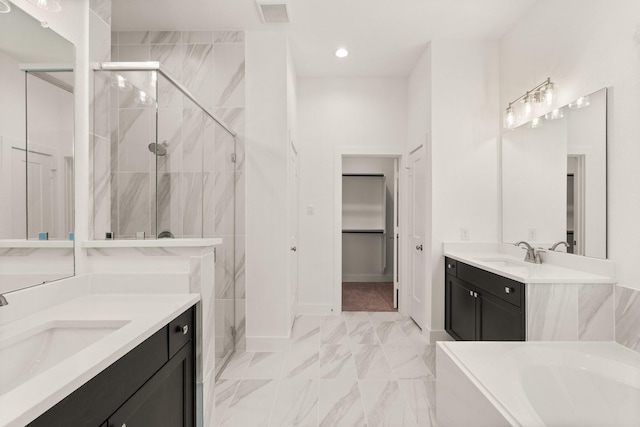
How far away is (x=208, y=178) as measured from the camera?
A: 2486mm

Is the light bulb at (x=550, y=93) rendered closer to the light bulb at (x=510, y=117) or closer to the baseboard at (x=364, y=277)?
the light bulb at (x=510, y=117)

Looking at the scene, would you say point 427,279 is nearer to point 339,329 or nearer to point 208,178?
point 339,329

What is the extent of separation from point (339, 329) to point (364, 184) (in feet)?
9.77

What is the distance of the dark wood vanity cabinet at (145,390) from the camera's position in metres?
0.81

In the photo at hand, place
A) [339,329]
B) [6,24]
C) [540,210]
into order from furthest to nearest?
[339,329], [540,210], [6,24]

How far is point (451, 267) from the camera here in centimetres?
290

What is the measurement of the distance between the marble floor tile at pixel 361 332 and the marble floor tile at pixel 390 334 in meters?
0.07

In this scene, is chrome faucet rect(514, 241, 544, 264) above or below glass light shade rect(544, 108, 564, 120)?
below

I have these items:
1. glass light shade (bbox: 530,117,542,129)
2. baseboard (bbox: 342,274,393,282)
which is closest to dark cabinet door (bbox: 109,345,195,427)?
glass light shade (bbox: 530,117,542,129)

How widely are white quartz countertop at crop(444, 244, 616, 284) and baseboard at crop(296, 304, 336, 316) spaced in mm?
1601

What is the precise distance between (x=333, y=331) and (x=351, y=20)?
290 cm

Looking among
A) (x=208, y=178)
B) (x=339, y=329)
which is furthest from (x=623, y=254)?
(x=208, y=178)

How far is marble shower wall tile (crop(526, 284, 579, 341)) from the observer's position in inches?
72.9

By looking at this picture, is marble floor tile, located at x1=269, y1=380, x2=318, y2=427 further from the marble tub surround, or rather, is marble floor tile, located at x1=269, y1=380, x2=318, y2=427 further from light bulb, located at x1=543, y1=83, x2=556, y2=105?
light bulb, located at x1=543, y1=83, x2=556, y2=105
